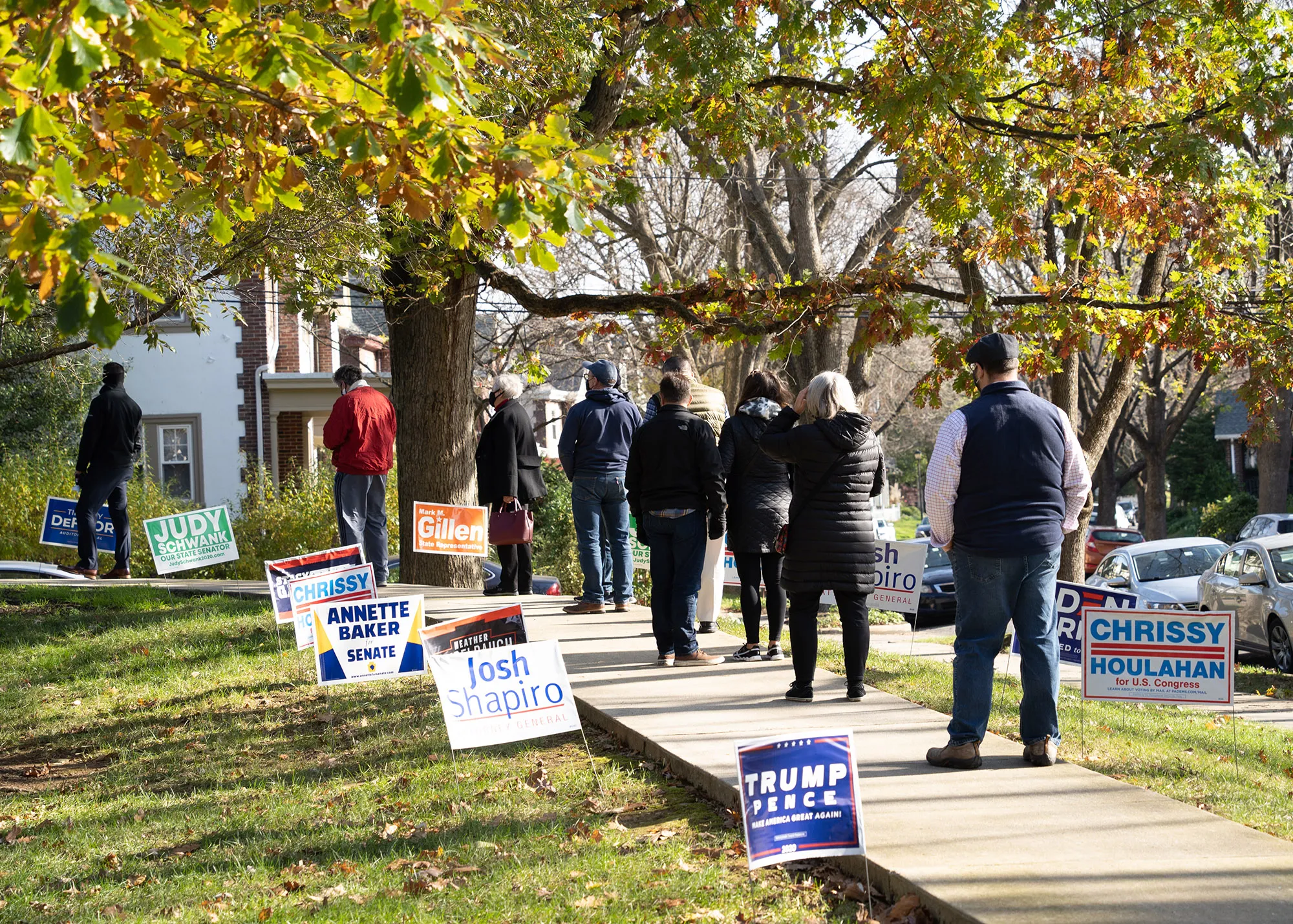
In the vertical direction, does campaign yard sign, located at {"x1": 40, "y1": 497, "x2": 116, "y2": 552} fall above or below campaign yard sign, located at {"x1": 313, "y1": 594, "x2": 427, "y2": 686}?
above

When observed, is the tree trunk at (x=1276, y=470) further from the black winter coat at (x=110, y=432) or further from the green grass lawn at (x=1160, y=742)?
the black winter coat at (x=110, y=432)

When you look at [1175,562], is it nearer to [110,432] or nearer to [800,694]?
[800,694]

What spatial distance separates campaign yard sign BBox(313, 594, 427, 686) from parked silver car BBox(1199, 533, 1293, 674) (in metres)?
10.6

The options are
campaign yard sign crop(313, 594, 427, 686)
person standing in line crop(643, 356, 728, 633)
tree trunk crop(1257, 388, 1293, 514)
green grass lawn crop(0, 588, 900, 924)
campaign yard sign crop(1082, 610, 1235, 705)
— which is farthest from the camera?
tree trunk crop(1257, 388, 1293, 514)

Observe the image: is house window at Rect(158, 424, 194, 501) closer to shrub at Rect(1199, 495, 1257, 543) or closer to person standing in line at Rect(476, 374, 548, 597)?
person standing in line at Rect(476, 374, 548, 597)

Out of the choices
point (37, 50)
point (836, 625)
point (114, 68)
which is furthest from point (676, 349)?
point (37, 50)

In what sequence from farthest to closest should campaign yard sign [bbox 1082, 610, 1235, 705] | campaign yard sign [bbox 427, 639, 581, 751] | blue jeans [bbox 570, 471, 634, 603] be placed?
blue jeans [bbox 570, 471, 634, 603] → campaign yard sign [bbox 1082, 610, 1235, 705] → campaign yard sign [bbox 427, 639, 581, 751]

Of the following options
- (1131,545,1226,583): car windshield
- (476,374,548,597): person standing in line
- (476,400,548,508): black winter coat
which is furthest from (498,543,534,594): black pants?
(1131,545,1226,583): car windshield

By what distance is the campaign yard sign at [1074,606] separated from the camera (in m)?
7.94

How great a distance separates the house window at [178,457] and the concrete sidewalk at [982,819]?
2313 centimetres

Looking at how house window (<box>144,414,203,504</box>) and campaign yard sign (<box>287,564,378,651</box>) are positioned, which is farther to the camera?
house window (<box>144,414,203,504</box>)

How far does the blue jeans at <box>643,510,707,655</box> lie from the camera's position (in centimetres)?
836

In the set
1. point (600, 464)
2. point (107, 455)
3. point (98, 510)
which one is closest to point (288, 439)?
point (98, 510)

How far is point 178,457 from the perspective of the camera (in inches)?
1144
